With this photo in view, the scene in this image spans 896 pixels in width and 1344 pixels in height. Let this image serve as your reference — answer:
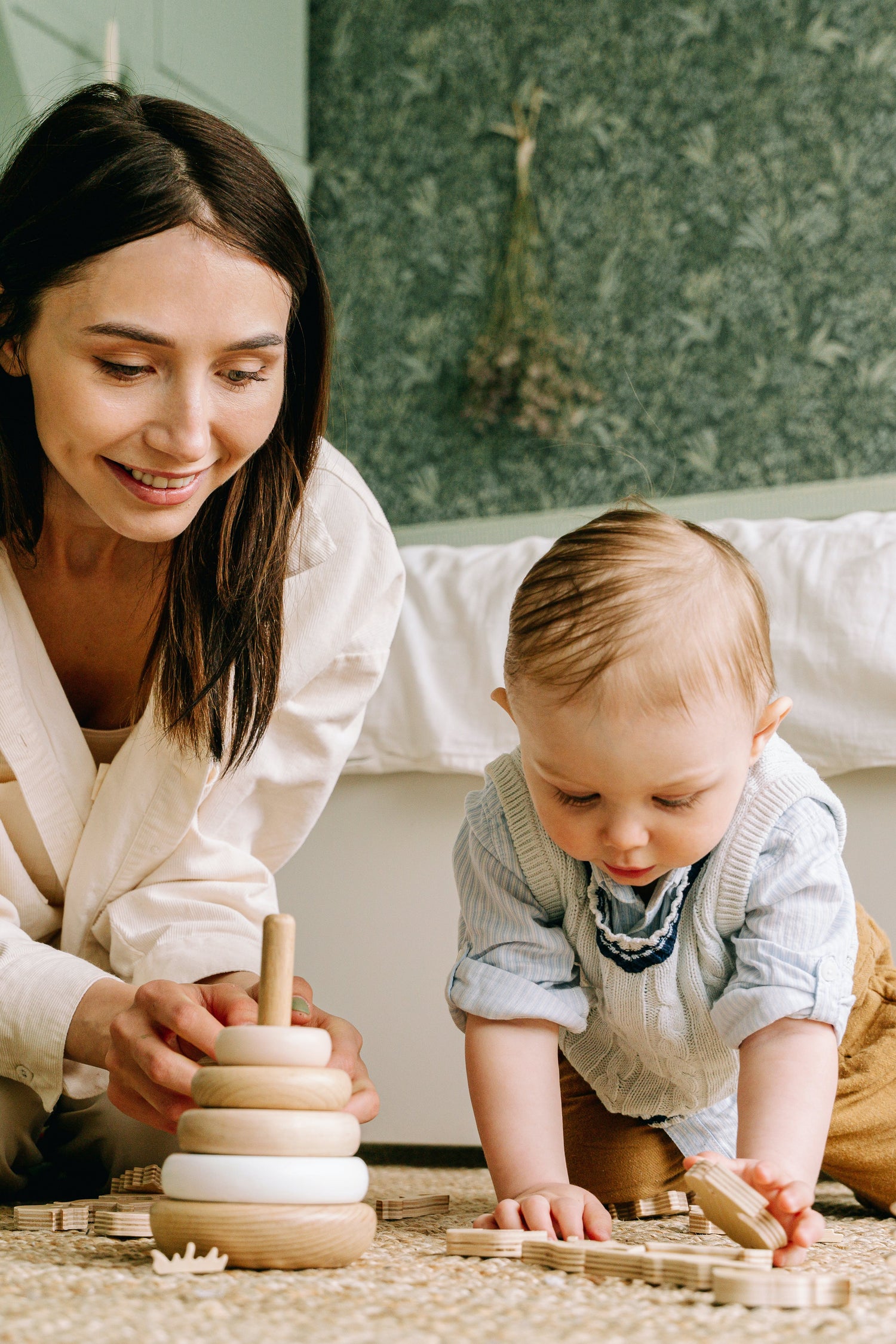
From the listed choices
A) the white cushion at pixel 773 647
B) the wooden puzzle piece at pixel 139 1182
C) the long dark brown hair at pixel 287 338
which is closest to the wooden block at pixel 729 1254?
the wooden puzzle piece at pixel 139 1182

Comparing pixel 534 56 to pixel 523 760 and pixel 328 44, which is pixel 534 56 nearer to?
pixel 328 44

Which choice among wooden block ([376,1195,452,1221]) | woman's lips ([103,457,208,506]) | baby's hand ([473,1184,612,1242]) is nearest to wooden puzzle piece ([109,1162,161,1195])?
wooden block ([376,1195,452,1221])

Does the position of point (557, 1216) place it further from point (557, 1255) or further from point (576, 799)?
point (576, 799)

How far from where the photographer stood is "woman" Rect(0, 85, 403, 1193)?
97cm

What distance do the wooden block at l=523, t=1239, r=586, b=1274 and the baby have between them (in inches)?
3.1

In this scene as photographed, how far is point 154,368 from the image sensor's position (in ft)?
3.20

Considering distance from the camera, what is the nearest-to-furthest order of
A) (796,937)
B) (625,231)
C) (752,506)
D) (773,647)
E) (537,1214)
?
(537,1214) < (796,937) < (773,647) < (752,506) < (625,231)

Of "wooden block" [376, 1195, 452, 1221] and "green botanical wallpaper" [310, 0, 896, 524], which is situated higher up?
"green botanical wallpaper" [310, 0, 896, 524]

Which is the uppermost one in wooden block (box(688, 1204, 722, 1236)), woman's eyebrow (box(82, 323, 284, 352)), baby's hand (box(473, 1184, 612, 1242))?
woman's eyebrow (box(82, 323, 284, 352))

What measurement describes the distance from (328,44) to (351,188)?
391 mm

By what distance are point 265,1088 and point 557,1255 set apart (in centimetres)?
19

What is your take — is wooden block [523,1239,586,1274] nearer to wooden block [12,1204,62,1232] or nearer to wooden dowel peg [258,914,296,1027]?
wooden dowel peg [258,914,296,1027]

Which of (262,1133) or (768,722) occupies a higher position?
(768,722)

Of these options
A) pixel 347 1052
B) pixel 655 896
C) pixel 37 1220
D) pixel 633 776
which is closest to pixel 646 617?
pixel 633 776
